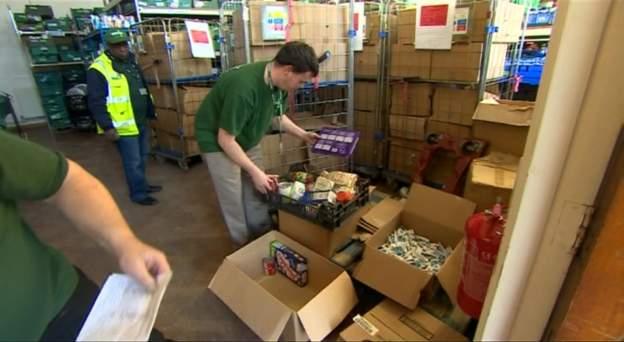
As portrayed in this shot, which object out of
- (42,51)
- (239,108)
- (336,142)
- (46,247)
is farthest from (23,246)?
(42,51)

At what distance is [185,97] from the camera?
11.2 feet

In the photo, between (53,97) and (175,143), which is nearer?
(175,143)

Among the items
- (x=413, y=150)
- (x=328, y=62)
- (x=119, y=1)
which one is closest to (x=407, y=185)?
(x=413, y=150)

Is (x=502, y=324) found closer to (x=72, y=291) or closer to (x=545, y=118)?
(x=545, y=118)

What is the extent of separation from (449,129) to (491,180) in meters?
0.78

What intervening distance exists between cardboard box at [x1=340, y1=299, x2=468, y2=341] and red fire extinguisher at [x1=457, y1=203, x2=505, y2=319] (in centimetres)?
15

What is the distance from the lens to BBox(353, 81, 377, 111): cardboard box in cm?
301

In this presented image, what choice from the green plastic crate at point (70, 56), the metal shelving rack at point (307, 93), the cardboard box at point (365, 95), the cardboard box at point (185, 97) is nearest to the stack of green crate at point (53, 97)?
the green plastic crate at point (70, 56)

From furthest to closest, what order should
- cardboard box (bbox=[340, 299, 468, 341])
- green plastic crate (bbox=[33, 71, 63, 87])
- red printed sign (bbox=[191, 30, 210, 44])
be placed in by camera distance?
1. green plastic crate (bbox=[33, 71, 63, 87])
2. red printed sign (bbox=[191, 30, 210, 44])
3. cardboard box (bbox=[340, 299, 468, 341])

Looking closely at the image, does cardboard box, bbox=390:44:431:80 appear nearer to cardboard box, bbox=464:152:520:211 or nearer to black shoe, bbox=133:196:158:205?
cardboard box, bbox=464:152:520:211

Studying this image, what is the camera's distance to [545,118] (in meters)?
0.63

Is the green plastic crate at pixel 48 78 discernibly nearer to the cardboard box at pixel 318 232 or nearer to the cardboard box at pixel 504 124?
the cardboard box at pixel 318 232

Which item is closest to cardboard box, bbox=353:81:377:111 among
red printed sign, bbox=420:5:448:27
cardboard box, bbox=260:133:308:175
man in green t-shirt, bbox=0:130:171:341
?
red printed sign, bbox=420:5:448:27

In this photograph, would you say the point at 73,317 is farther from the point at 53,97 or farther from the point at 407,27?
the point at 53,97
